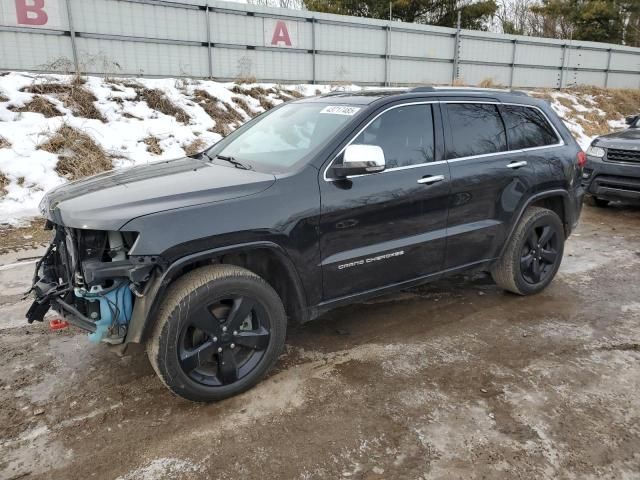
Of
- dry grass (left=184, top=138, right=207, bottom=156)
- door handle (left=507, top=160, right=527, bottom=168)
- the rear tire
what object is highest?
door handle (left=507, top=160, right=527, bottom=168)

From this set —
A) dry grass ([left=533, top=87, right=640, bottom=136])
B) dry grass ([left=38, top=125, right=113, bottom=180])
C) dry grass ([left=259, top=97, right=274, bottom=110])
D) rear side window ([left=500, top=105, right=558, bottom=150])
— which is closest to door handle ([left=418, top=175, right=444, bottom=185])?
rear side window ([left=500, top=105, right=558, bottom=150])

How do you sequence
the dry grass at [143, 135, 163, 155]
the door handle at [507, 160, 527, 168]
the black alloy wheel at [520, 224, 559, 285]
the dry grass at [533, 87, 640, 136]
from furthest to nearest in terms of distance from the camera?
1. the dry grass at [533, 87, 640, 136]
2. the dry grass at [143, 135, 163, 155]
3. the black alloy wheel at [520, 224, 559, 285]
4. the door handle at [507, 160, 527, 168]

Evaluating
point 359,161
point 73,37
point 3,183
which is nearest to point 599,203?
point 359,161

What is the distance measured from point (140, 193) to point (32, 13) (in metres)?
10.1

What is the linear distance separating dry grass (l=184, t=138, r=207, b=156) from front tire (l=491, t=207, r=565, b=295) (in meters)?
6.87

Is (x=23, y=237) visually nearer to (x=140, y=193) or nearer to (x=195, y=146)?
(x=195, y=146)

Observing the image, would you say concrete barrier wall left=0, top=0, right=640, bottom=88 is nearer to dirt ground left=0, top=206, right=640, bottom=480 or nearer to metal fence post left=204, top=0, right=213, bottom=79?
metal fence post left=204, top=0, right=213, bottom=79

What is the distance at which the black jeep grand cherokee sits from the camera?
2.70 meters

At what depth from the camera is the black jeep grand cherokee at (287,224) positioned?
2697 millimetres

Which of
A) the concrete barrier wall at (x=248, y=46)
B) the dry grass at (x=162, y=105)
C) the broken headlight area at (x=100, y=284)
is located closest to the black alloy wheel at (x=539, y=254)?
the broken headlight area at (x=100, y=284)

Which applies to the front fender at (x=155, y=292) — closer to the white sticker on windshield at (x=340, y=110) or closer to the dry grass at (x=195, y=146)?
the white sticker on windshield at (x=340, y=110)

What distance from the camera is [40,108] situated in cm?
923

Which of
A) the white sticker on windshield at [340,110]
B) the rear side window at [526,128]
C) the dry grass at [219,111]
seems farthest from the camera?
the dry grass at [219,111]

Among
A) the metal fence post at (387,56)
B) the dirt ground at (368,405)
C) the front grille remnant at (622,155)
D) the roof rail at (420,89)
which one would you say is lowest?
the dirt ground at (368,405)
